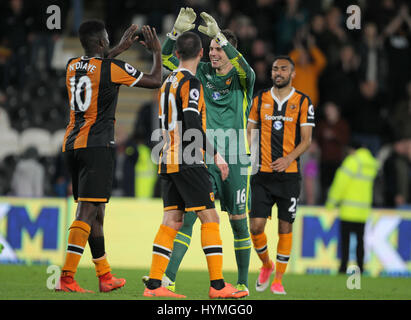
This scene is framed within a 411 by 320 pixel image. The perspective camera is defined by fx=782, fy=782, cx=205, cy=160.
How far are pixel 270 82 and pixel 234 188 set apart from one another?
282 inches

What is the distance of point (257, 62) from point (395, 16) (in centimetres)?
339

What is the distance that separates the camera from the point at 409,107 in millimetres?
15039

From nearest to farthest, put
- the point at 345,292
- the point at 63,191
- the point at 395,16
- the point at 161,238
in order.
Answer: the point at 161,238 < the point at 345,292 < the point at 63,191 < the point at 395,16

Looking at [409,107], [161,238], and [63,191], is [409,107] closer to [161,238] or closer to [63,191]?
[63,191]

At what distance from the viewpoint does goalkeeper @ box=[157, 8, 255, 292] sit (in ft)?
24.7

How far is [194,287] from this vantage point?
8.51m

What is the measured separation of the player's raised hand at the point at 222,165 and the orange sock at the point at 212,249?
0.63 meters

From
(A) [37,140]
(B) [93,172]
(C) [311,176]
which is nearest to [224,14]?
(C) [311,176]

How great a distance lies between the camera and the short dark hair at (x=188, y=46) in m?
6.79

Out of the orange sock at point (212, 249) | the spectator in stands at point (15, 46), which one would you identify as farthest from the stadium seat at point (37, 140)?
the orange sock at point (212, 249)

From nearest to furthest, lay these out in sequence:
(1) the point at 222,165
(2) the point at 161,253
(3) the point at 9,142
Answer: (2) the point at 161,253
(1) the point at 222,165
(3) the point at 9,142

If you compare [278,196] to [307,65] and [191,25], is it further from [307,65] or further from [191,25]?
→ [307,65]

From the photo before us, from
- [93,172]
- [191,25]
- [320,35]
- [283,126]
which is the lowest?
[93,172]

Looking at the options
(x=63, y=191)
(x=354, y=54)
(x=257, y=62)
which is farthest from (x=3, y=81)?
(x=354, y=54)
